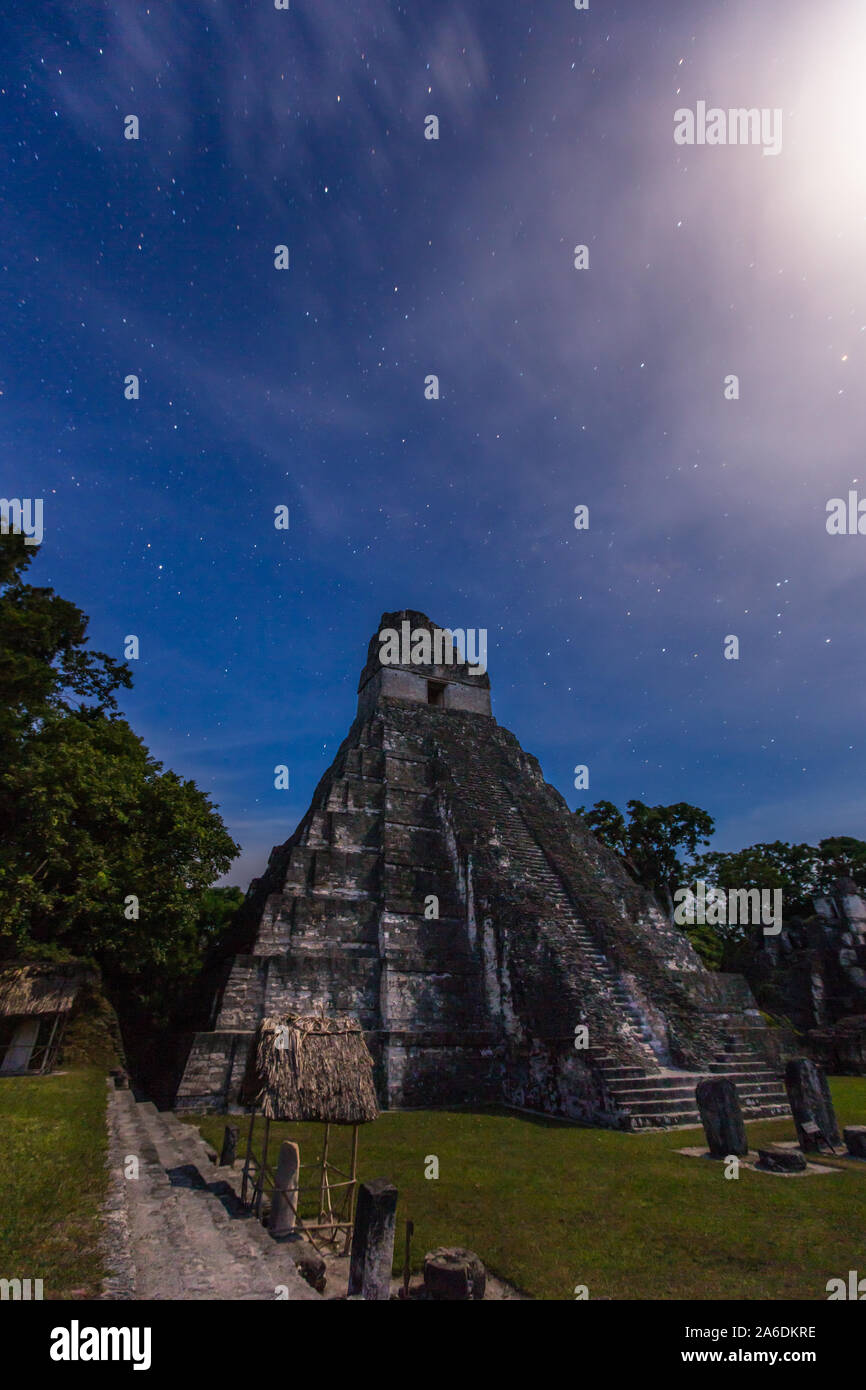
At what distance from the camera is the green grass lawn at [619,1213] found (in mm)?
4926

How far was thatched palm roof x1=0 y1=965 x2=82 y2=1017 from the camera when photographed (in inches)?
575

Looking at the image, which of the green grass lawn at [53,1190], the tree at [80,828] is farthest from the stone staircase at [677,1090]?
the tree at [80,828]

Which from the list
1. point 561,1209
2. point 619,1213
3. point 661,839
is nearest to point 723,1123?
point 619,1213

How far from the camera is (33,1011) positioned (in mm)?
14977

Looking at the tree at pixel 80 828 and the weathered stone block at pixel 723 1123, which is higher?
the tree at pixel 80 828

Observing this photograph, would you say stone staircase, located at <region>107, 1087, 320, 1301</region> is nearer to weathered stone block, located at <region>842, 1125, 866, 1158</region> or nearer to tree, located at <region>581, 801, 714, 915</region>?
weathered stone block, located at <region>842, 1125, 866, 1158</region>

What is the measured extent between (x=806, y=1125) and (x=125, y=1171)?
9720 mm

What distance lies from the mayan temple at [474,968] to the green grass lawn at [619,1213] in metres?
2.10

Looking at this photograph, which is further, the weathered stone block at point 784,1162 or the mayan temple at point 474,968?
the mayan temple at point 474,968

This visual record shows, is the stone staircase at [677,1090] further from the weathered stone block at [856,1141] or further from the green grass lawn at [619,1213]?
the weathered stone block at [856,1141]

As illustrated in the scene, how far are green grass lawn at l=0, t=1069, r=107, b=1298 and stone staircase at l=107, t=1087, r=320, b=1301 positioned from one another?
28 cm

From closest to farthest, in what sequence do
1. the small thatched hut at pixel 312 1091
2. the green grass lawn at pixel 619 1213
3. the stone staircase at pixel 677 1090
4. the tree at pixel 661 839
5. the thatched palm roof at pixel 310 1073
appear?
1. the green grass lawn at pixel 619 1213
2. the small thatched hut at pixel 312 1091
3. the thatched palm roof at pixel 310 1073
4. the stone staircase at pixel 677 1090
5. the tree at pixel 661 839

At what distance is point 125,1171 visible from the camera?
6.89 metres

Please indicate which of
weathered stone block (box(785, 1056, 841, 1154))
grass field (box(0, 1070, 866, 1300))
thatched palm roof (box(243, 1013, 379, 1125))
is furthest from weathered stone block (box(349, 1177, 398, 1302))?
weathered stone block (box(785, 1056, 841, 1154))
